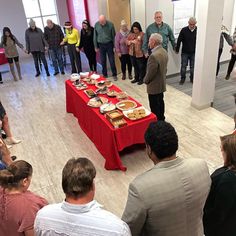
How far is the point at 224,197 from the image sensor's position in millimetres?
1699

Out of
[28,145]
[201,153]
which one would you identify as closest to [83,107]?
[28,145]

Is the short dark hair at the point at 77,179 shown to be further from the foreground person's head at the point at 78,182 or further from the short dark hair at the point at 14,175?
the short dark hair at the point at 14,175

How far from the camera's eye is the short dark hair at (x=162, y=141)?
1.54 metres

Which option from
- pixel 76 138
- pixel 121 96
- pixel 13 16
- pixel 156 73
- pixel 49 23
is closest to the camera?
pixel 156 73

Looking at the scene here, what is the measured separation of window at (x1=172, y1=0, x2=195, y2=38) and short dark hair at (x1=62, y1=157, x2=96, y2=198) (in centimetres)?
554

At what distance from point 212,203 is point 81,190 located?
2.99 feet

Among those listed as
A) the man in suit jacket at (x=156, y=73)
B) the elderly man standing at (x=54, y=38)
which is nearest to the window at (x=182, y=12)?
the man in suit jacket at (x=156, y=73)

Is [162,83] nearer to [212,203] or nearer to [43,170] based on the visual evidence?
[43,170]

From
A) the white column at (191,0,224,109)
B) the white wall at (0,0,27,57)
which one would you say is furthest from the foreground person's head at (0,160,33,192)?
the white wall at (0,0,27,57)

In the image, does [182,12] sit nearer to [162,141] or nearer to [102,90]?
[102,90]

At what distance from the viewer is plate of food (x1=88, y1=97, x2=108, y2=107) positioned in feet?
13.4

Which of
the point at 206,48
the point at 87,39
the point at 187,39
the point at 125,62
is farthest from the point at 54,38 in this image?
the point at 206,48

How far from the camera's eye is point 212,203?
1.78 m

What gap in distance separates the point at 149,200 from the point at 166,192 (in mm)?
104
